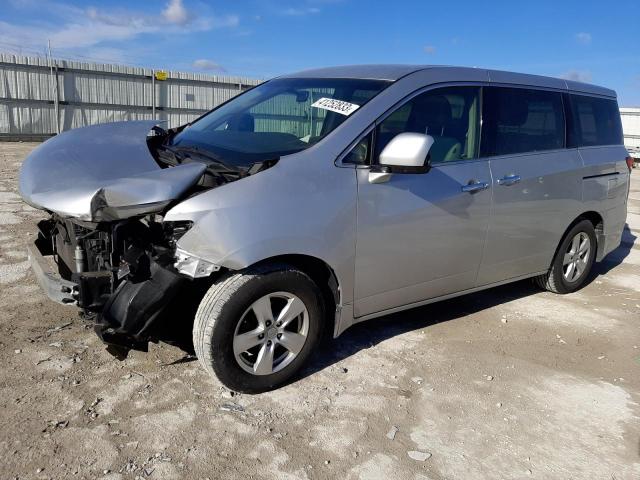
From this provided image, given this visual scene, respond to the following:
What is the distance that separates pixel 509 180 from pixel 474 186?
43 centimetres

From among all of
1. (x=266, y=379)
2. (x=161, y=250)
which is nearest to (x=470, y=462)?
(x=266, y=379)

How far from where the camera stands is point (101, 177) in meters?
3.00

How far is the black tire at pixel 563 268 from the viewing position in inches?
195

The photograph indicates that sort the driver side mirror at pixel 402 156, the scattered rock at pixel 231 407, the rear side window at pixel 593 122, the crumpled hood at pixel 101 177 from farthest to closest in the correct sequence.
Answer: the rear side window at pixel 593 122, the driver side mirror at pixel 402 156, the scattered rock at pixel 231 407, the crumpled hood at pixel 101 177

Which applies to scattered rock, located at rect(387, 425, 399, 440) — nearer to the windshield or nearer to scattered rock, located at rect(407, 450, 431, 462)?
scattered rock, located at rect(407, 450, 431, 462)

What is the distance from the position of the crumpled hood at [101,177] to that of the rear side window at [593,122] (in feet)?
11.6

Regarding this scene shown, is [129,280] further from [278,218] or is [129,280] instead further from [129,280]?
[278,218]

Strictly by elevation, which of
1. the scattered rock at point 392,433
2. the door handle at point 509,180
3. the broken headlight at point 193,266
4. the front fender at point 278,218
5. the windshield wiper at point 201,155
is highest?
the windshield wiper at point 201,155

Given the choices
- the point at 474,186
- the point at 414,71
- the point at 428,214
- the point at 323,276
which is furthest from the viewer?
the point at 474,186

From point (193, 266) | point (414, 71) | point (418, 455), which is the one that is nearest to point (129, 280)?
point (193, 266)

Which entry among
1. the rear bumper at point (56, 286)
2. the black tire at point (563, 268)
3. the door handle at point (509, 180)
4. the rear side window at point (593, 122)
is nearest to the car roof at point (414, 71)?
the rear side window at point (593, 122)

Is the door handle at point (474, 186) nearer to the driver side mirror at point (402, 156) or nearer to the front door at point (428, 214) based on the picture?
the front door at point (428, 214)

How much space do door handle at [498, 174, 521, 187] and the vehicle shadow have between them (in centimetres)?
119

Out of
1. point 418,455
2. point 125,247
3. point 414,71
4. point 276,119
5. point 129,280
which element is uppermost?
point 414,71
